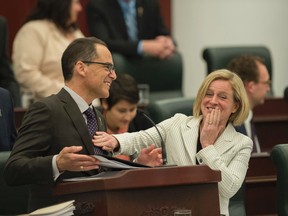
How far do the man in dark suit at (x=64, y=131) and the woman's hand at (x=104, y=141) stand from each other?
4 centimetres

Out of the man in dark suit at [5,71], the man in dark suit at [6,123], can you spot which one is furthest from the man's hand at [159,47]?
the man in dark suit at [6,123]

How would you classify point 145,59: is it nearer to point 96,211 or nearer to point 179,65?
point 179,65

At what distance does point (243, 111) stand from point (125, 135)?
577 mm

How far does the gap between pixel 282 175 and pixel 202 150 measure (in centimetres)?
50

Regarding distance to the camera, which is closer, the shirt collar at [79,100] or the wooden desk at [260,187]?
the shirt collar at [79,100]

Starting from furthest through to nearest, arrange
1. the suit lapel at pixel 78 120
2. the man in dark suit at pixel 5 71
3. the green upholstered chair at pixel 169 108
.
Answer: the man in dark suit at pixel 5 71 < the green upholstered chair at pixel 169 108 < the suit lapel at pixel 78 120

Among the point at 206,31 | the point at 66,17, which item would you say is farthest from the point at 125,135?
the point at 206,31

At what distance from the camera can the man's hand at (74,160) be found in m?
3.17

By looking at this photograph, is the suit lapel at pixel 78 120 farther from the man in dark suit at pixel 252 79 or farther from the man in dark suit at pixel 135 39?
the man in dark suit at pixel 135 39

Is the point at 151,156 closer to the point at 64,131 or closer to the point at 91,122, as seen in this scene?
the point at 91,122

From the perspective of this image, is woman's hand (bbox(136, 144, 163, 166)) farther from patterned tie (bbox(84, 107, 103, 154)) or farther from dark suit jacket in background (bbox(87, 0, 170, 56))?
dark suit jacket in background (bbox(87, 0, 170, 56))

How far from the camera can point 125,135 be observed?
377cm

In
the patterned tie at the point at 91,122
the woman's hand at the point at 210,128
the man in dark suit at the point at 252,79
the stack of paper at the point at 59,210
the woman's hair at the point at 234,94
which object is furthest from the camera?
the man in dark suit at the point at 252,79

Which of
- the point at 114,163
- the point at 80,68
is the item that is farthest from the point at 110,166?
the point at 80,68
